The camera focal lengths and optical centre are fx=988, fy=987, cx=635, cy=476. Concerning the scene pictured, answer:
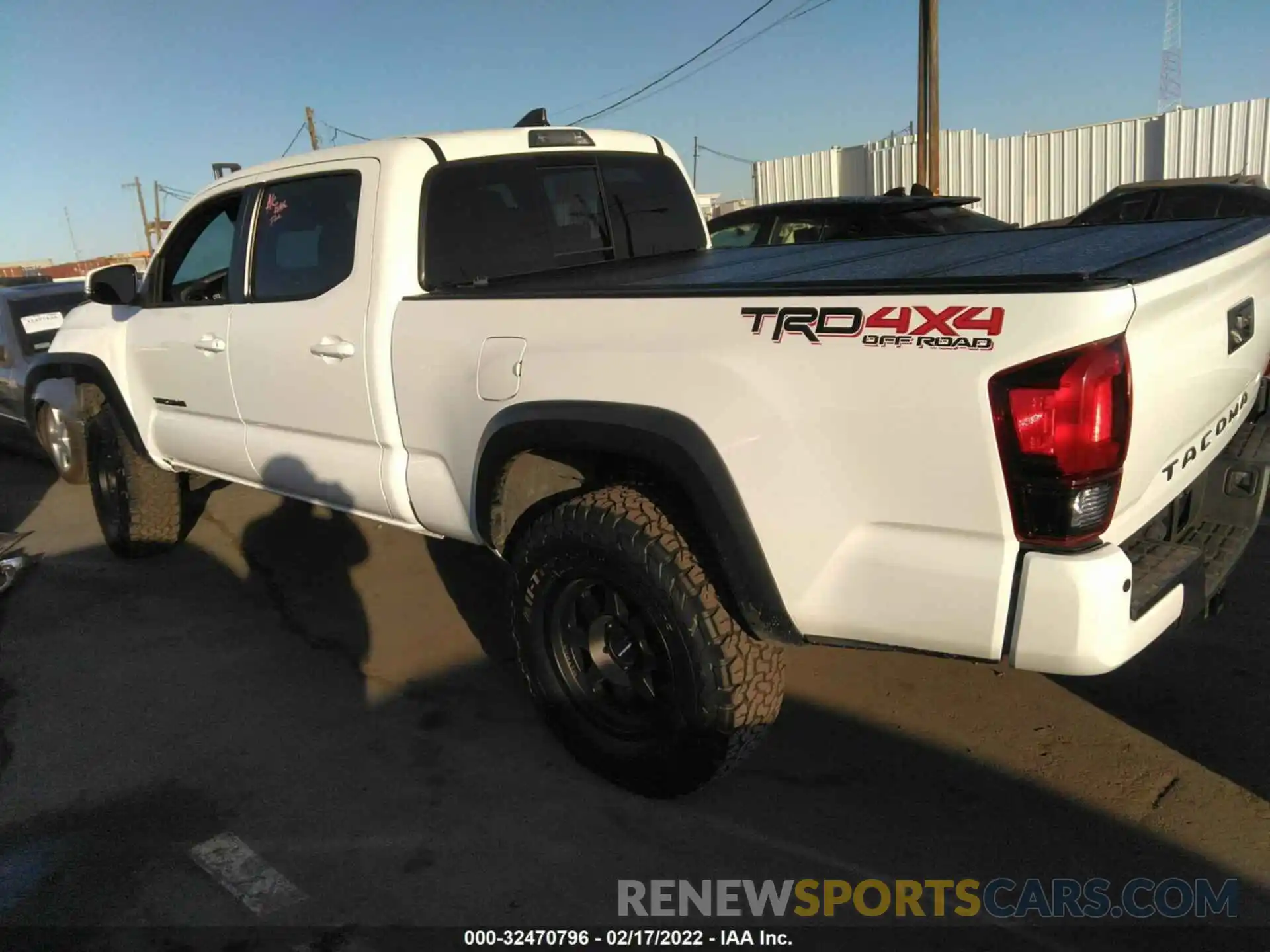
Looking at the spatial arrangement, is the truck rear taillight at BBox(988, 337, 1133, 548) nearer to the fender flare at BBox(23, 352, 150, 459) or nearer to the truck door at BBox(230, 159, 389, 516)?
the truck door at BBox(230, 159, 389, 516)

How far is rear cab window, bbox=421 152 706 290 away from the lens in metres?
3.54

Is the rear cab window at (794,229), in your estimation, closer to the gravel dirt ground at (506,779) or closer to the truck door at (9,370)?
the gravel dirt ground at (506,779)

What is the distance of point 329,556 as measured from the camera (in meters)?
5.40

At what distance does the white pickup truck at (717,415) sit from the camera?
2061 millimetres

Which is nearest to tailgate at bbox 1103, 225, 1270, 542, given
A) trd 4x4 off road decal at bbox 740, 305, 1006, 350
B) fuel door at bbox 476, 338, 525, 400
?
trd 4x4 off road decal at bbox 740, 305, 1006, 350

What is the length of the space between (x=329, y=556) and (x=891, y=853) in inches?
144

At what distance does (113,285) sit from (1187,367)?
14.9 ft

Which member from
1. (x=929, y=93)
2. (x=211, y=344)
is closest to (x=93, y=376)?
(x=211, y=344)

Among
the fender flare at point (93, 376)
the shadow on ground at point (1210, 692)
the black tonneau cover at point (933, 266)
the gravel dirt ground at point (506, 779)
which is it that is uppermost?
the black tonneau cover at point (933, 266)

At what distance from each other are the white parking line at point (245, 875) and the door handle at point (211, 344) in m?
2.14

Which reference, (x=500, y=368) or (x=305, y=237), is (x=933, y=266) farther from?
(x=305, y=237)

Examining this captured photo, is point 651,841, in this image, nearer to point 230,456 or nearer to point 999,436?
point 999,436

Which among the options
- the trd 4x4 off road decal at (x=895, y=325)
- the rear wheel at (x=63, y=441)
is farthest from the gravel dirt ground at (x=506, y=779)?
the rear wheel at (x=63, y=441)

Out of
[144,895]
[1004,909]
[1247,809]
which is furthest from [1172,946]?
[144,895]
